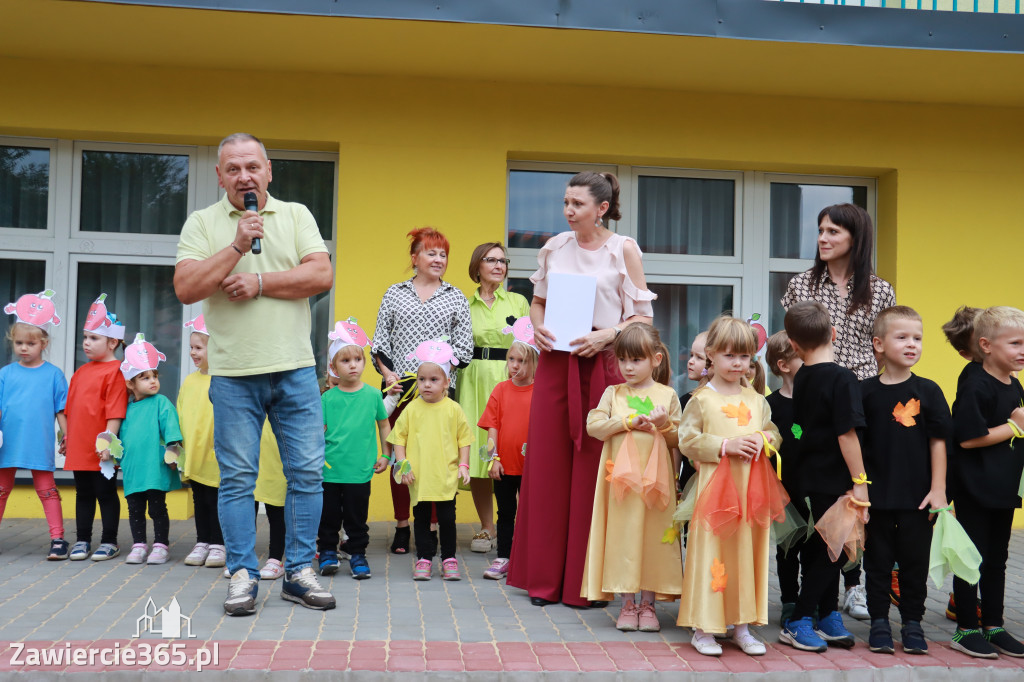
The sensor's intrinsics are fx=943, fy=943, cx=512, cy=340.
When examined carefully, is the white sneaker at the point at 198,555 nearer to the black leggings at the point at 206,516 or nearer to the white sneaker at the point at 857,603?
the black leggings at the point at 206,516

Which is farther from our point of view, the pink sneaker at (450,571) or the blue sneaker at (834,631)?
the pink sneaker at (450,571)

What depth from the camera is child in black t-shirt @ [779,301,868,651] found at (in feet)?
13.3

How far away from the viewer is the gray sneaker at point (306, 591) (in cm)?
454

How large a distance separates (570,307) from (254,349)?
1.62 m

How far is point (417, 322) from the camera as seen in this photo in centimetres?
625

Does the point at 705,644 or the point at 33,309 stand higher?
the point at 33,309

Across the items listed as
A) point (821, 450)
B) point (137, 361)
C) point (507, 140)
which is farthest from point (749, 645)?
point (507, 140)

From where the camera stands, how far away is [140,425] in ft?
19.3

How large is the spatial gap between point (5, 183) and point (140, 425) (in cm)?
310

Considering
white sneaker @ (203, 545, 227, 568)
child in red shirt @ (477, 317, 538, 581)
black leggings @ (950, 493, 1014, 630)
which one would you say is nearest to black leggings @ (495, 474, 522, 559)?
child in red shirt @ (477, 317, 538, 581)

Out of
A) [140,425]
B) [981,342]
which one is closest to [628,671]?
[981,342]

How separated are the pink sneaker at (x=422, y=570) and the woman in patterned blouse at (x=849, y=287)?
2.45m

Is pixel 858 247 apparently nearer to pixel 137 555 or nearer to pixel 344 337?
pixel 344 337

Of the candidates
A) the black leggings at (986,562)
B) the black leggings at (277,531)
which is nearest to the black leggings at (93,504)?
the black leggings at (277,531)
